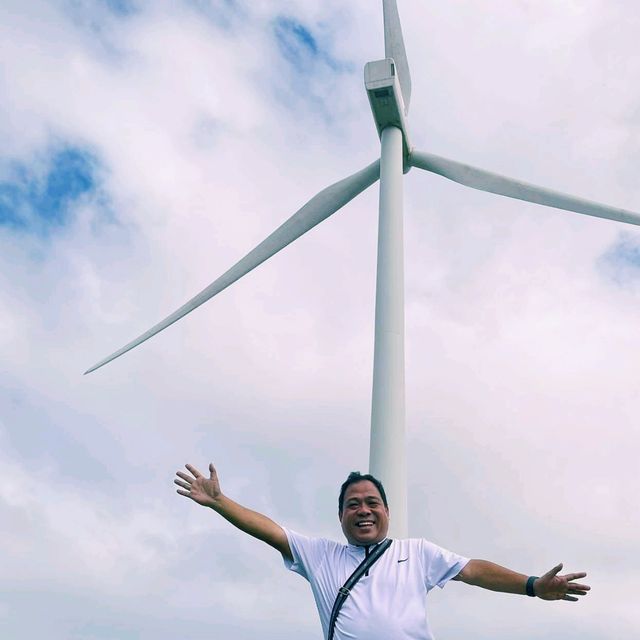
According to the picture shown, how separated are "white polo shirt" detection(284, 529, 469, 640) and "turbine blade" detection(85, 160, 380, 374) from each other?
65.0 ft

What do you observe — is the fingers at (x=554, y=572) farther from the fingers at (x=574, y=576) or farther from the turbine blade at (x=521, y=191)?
the turbine blade at (x=521, y=191)

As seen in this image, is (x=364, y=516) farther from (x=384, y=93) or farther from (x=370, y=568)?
(x=384, y=93)

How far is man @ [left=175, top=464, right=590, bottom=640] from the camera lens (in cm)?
571

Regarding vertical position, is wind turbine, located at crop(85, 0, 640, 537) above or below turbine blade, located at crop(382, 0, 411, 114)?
below

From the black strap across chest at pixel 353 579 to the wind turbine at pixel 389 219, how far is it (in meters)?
10.3

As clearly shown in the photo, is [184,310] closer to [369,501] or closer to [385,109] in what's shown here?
[385,109]

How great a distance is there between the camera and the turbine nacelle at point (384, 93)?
23422mm

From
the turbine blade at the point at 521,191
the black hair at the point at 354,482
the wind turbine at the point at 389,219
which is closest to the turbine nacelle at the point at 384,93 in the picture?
Answer: the wind turbine at the point at 389,219

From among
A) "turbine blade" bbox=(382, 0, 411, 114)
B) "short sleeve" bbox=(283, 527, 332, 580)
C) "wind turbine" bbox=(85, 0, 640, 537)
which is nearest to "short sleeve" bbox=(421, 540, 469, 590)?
"short sleeve" bbox=(283, 527, 332, 580)

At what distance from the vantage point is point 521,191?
78.7ft

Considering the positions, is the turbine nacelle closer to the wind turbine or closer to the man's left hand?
the wind turbine

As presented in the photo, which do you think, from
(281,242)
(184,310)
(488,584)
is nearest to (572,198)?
(281,242)

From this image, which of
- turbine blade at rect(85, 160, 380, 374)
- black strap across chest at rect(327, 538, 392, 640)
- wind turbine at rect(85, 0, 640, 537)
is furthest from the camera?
turbine blade at rect(85, 160, 380, 374)

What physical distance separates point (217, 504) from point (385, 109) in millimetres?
19558
